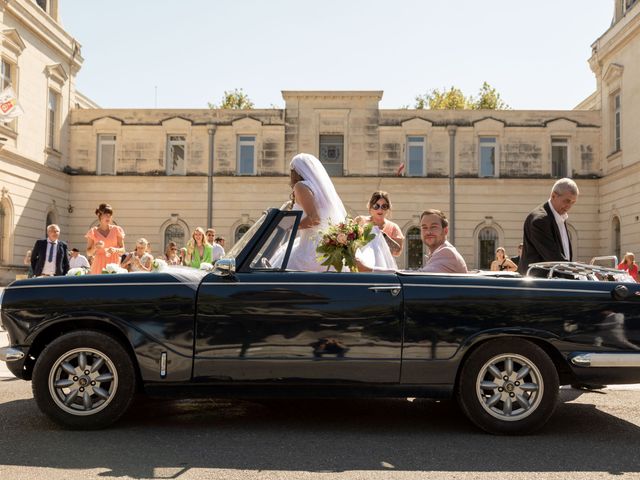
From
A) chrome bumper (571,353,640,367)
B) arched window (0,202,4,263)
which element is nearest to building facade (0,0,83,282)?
arched window (0,202,4,263)

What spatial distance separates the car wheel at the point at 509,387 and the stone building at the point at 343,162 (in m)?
26.5

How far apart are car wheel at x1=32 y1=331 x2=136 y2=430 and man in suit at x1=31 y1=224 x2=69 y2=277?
22.0ft

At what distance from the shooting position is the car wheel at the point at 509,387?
4.68 metres

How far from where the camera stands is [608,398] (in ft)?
21.0

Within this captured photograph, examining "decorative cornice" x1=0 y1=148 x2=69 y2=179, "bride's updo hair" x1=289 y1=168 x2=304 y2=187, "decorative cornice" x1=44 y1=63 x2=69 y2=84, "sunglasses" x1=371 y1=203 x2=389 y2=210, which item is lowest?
"sunglasses" x1=371 y1=203 x2=389 y2=210

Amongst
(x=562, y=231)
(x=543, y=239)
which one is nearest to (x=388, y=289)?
(x=543, y=239)

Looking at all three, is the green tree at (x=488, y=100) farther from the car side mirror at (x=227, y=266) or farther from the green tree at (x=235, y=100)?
the car side mirror at (x=227, y=266)

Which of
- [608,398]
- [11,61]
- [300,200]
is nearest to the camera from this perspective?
[300,200]

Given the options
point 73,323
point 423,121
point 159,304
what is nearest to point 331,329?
point 159,304

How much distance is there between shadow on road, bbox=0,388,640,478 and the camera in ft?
13.1

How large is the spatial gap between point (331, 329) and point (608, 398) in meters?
3.41

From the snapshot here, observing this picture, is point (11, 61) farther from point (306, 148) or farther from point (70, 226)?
point (306, 148)

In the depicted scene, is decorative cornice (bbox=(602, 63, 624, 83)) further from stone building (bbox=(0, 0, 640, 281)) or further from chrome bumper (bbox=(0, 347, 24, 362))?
chrome bumper (bbox=(0, 347, 24, 362))

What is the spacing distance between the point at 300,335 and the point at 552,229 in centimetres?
278
